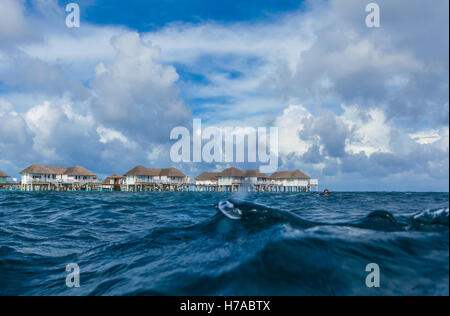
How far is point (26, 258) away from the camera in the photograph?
20.1 feet

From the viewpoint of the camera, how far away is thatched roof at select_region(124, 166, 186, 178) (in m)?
71.4

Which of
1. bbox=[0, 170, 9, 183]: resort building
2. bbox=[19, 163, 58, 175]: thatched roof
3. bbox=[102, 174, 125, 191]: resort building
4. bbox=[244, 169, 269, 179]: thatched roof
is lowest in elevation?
bbox=[102, 174, 125, 191]: resort building

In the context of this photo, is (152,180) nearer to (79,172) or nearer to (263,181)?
(79,172)

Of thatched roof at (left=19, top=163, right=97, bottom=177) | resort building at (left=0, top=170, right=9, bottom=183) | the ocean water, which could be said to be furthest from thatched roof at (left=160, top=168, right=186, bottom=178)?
the ocean water

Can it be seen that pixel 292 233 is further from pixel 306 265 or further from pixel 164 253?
pixel 164 253

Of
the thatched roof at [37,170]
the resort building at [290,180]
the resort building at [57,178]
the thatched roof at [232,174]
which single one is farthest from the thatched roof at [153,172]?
the resort building at [290,180]

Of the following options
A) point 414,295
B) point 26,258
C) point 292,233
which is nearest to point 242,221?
point 292,233

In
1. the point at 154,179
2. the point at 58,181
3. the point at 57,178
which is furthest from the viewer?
the point at 154,179

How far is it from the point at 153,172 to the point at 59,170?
23747 mm

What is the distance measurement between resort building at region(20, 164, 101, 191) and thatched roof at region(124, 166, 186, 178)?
977cm

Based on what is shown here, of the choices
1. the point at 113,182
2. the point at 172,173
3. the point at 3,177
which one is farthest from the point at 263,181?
the point at 3,177

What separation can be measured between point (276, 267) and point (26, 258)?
569 centimetres

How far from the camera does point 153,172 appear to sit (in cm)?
7250

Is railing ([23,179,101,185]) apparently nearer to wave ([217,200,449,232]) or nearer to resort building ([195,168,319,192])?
resort building ([195,168,319,192])
